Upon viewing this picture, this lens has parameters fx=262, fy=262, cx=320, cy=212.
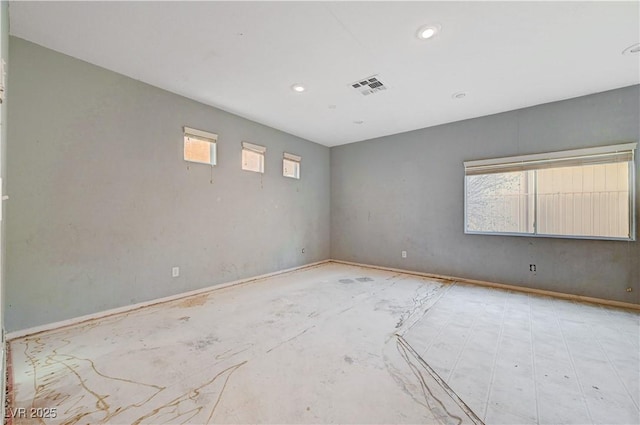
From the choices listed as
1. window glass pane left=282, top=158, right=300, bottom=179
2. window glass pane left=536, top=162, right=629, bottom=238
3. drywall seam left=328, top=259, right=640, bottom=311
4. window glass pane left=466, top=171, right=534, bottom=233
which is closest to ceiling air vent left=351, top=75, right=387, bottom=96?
window glass pane left=282, top=158, right=300, bottom=179

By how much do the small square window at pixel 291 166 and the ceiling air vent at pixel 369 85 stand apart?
2.17 meters

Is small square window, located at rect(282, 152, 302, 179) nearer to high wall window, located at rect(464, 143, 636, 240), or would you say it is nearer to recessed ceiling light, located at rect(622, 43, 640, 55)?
high wall window, located at rect(464, 143, 636, 240)

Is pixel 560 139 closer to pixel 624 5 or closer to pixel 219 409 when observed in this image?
pixel 624 5

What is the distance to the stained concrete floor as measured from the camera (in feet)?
5.12

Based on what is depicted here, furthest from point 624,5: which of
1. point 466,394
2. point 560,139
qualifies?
point 466,394

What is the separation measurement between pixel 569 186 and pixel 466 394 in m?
3.65

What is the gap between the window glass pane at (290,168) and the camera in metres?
5.26

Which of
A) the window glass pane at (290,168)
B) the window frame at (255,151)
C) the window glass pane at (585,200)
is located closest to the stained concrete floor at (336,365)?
the window glass pane at (585,200)

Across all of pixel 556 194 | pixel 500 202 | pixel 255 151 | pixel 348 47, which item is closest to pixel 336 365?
pixel 348 47

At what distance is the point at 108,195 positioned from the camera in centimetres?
299

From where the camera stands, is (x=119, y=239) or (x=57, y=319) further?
(x=119, y=239)

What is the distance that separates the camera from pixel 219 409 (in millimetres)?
1563

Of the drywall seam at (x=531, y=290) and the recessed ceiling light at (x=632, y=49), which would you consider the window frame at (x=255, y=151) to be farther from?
the recessed ceiling light at (x=632, y=49)

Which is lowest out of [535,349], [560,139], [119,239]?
[535,349]
